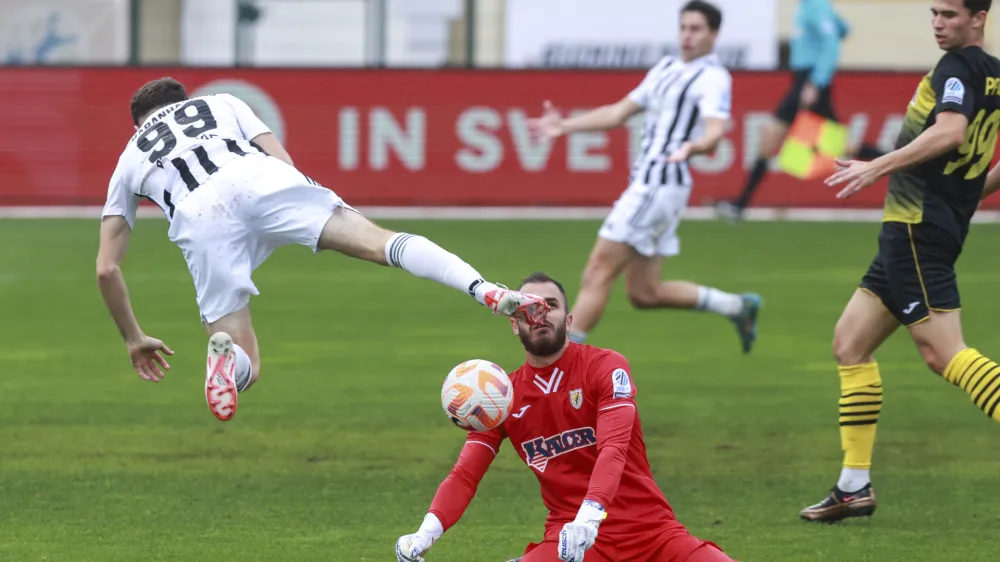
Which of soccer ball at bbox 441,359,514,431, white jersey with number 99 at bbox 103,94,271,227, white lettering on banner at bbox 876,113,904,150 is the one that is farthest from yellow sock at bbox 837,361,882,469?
white lettering on banner at bbox 876,113,904,150

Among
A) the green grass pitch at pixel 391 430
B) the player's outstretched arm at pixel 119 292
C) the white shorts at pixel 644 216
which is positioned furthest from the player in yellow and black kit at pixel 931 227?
the white shorts at pixel 644 216

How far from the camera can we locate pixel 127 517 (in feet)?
24.7

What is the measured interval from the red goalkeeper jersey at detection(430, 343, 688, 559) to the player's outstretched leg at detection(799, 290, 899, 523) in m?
1.73

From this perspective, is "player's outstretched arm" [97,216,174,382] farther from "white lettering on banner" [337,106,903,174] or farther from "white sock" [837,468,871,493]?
"white lettering on banner" [337,106,903,174]

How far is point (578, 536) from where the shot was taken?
548 centimetres

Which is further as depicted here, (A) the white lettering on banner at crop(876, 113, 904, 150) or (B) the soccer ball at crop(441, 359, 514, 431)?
(A) the white lettering on banner at crop(876, 113, 904, 150)

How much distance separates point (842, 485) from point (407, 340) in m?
6.11

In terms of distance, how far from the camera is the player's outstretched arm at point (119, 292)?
295 inches

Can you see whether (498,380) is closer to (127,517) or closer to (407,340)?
(127,517)

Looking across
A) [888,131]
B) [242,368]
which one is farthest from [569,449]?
[888,131]

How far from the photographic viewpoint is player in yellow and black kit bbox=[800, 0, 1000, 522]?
688cm

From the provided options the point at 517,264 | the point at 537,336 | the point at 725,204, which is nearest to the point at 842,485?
the point at 537,336

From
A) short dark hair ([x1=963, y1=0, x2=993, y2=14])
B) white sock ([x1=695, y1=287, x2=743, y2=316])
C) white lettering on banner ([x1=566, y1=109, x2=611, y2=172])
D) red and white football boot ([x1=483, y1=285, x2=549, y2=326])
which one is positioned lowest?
white lettering on banner ([x1=566, y1=109, x2=611, y2=172])

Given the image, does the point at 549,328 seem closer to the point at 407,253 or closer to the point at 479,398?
the point at 479,398
